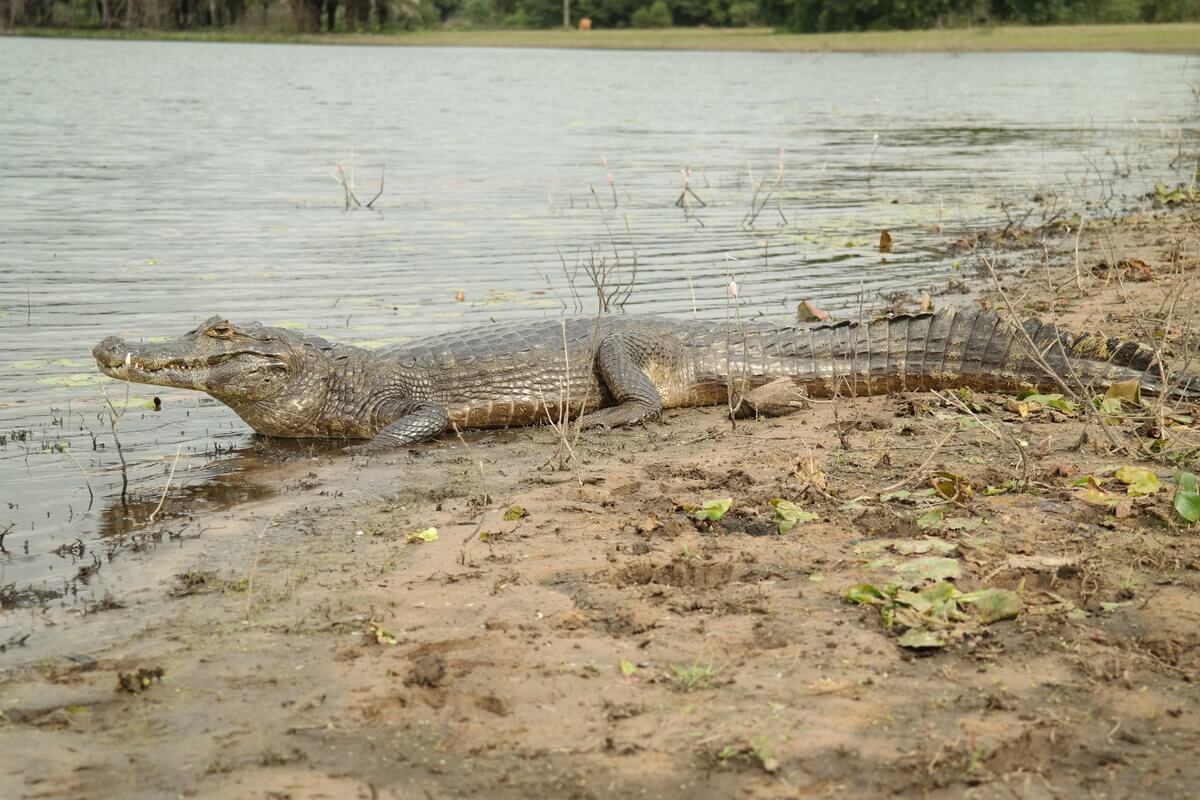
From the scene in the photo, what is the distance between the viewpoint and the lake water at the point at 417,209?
693 cm

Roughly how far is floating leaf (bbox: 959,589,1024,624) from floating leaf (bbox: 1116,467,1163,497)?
1.04 metres

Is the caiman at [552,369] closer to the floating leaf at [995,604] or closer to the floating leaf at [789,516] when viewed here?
the floating leaf at [789,516]

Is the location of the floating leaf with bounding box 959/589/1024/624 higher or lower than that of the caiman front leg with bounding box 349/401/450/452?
higher

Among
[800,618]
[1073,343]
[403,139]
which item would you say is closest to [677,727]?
[800,618]

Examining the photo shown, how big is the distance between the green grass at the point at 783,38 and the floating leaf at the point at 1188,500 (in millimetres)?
49218

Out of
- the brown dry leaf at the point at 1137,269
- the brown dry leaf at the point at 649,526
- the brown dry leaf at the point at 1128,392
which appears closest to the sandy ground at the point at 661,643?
the brown dry leaf at the point at 649,526

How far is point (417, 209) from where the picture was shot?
14.1 meters

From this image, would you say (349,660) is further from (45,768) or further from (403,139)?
(403,139)

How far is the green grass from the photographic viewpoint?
53312 mm

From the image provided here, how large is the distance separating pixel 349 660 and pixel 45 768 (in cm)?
83

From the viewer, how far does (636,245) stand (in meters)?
11.6

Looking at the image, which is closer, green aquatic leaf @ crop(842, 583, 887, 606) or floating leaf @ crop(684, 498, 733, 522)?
green aquatic leaf @ crop(842, 583, 887, 606)

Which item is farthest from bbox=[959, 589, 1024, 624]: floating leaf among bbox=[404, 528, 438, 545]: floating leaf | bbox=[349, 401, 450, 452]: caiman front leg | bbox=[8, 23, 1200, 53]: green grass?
bbox=[8, 23, 1200, 53]: green grass

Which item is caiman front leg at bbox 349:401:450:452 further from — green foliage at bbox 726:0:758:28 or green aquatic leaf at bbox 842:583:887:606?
green foliage at bbox 726:0:758:28
